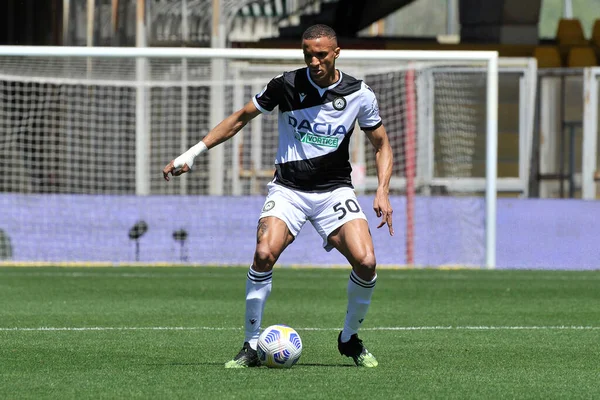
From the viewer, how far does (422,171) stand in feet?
67.7

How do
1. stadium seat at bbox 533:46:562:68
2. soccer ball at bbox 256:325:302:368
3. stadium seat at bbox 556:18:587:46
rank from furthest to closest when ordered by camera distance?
1. stadium seat at bbox 556:18:587:46
2. stadium seat at bbox 533:46:562:68
3. soccer ball at bbox 256:325:302:368

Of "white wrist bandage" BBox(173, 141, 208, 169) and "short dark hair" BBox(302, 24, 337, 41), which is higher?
"short dark hair" BBox(302, 24, 337, 41)

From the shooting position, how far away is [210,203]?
1912 centimetres

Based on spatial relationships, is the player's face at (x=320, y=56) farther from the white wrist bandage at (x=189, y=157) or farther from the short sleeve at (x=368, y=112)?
the white wrist bandage at (x=189, y=157)

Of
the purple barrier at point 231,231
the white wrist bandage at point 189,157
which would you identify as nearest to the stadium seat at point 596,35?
the purple barrier at point 231,231

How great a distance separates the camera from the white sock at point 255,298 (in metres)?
8.18

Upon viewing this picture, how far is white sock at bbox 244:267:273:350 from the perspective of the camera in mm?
8180

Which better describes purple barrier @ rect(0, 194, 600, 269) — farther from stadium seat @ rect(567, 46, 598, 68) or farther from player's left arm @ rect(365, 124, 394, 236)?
player's left arm @ rect(365, 124, 394, 236)

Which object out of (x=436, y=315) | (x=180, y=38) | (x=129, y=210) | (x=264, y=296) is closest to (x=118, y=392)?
(x=264, y=296)

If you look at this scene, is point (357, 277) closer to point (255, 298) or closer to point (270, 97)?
point (255, 298)

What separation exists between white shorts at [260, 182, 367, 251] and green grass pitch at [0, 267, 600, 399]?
0.89m

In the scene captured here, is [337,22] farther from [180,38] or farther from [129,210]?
[129,210]

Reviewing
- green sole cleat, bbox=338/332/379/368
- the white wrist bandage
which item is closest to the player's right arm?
the white wrist bandage

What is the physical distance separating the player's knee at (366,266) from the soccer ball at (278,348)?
1.95 ft
